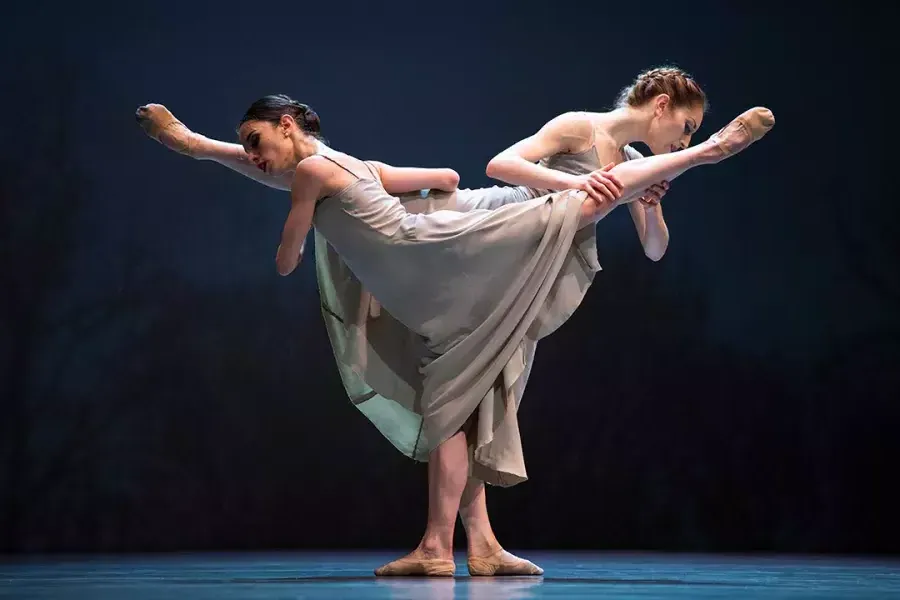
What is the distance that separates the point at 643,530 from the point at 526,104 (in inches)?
63.4

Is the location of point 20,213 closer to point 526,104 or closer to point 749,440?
point 526,104

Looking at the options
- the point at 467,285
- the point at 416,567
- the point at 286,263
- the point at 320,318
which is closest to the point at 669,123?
the point at 467,285

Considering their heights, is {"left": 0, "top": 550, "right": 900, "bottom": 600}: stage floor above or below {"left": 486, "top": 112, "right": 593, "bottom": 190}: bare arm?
below

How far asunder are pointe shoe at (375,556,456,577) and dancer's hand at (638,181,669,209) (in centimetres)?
93

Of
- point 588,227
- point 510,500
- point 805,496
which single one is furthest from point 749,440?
point 588,227

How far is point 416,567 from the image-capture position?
2273 millimetres

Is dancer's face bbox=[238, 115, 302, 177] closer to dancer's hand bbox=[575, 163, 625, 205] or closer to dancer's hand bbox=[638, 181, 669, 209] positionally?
dancer's hand bbox=[575, 163, 625, 205]

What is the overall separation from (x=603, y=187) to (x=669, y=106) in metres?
0.39

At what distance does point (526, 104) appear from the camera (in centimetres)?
429

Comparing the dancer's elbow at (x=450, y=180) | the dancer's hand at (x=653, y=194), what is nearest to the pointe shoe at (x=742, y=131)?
the dancer's hand at (x=653, y=194)

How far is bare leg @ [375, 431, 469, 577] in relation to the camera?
227cm

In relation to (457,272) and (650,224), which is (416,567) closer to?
(457,272)

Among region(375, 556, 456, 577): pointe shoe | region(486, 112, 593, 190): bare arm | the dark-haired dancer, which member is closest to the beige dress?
the dark-haired dancer

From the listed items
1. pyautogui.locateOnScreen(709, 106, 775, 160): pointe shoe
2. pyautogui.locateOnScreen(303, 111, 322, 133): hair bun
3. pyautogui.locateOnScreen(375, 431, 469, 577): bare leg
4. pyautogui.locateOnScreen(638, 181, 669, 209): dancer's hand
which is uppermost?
pyautogui.locateOnScreen(303, 111, 322, 133): hair bun
